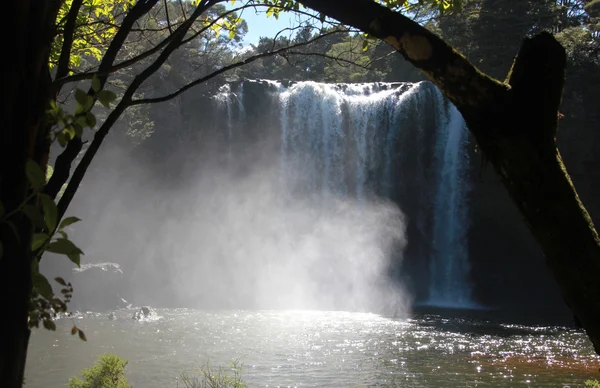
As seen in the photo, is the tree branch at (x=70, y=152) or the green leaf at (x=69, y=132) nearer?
the green leaf at (x=69, y=132)

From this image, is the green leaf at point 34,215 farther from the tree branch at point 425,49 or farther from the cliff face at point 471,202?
the cliff face at point 471,202

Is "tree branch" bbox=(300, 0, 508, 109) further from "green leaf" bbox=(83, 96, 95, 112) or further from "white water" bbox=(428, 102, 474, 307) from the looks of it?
"white water" bbox=(428, 102, 474, 307)

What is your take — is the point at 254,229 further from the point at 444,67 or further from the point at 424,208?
the point at 444,67

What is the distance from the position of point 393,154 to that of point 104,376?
20.7 m

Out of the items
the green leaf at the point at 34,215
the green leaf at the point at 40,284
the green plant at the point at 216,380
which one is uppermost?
the green leaf at the point at 34,215

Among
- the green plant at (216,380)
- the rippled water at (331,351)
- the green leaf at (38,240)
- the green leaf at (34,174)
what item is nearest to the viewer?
the green leaf at (34,174)

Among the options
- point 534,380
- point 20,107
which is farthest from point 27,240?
point 534,380

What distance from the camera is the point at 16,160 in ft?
4.10

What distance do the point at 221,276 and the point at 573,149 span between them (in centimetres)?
1596

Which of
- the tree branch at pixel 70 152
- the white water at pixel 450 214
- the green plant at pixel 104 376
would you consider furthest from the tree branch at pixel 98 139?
the white water at pixel 450 214

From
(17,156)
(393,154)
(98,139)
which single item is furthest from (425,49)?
(393,154)

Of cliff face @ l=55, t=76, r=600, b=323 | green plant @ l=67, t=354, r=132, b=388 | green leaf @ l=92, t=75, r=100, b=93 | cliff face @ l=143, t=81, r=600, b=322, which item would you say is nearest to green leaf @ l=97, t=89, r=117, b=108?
green leaf @ l=92, t=75, r=100, b=93

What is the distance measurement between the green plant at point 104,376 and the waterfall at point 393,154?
62.8 ft

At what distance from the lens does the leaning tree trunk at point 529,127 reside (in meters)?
1.98
